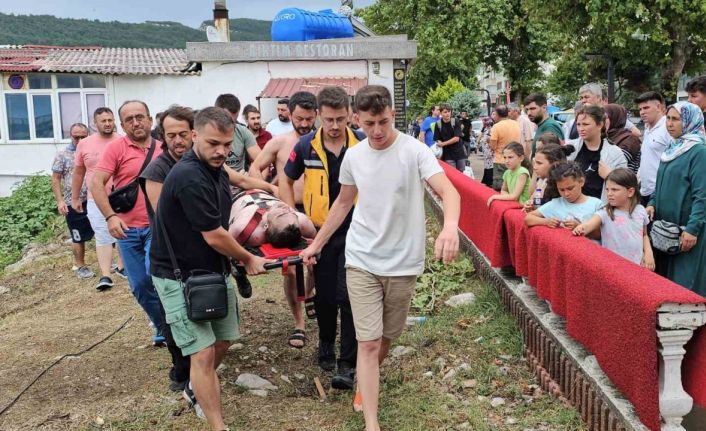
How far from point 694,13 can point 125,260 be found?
1600 centimetres

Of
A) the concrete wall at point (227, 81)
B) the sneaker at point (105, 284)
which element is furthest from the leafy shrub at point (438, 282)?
the concrete wall at point (227, 81)

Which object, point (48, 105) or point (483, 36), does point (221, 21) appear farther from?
point (483, 36)

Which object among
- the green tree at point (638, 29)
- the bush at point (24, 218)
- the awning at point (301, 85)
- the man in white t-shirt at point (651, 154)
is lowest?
the bush at point (24, 218)

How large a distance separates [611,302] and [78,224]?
6.95 metres

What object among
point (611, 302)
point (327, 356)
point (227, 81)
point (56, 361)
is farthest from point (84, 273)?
point (227, 81)

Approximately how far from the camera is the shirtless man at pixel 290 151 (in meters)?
4.97

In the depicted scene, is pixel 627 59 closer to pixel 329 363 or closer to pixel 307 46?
pixel 307 46

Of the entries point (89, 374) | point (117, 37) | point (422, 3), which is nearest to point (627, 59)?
point (422, 3)

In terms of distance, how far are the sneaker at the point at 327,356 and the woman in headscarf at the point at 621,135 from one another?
3033 mm

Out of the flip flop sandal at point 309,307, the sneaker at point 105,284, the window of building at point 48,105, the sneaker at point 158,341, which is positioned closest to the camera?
the flip flop sandal at point 309,307

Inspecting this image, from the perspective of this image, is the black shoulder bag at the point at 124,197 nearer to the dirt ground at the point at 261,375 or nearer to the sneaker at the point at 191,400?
the dirt ground at the point at 261,375

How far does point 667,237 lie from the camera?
4555 millimetres

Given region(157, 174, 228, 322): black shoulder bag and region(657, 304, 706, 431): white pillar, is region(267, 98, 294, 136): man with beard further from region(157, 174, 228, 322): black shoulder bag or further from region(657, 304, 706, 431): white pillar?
region(657, 304, 706, 431): white pillar

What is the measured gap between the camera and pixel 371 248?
3.66 meters
